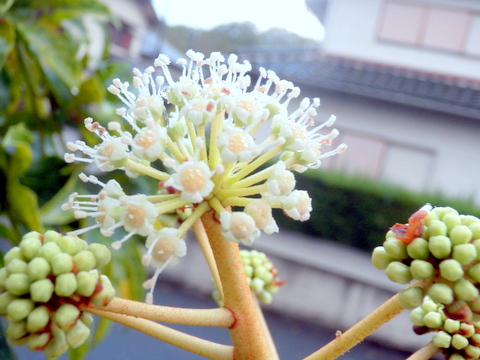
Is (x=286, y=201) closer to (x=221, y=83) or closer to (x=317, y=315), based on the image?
(x=221, y=83)

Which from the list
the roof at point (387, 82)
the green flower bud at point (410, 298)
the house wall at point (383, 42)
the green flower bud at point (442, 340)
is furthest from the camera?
the house wall at point (383, 42)

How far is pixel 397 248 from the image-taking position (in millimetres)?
435

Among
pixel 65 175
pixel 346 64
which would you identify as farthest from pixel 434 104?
pixel 65 175

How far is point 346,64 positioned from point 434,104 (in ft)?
5.62

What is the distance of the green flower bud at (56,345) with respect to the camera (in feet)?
1.37

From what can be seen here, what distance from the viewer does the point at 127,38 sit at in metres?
10.1

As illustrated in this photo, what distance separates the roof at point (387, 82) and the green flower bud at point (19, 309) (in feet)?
17.1

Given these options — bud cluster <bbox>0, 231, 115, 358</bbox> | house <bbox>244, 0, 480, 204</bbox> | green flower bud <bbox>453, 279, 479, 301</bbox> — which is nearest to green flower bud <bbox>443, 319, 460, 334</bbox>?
green flower bud <bbox>453, 279, 479, 301</bbox>

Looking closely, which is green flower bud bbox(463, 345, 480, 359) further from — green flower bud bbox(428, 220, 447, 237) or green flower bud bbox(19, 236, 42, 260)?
green flower bud bbox(19, 236, 42, 260)

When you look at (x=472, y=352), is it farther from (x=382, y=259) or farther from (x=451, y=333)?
(x=382, y=259)

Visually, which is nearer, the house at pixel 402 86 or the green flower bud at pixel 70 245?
the green flower bud at pixel 70 245

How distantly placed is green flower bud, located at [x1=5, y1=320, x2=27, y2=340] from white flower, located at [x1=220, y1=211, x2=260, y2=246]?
0.20 m

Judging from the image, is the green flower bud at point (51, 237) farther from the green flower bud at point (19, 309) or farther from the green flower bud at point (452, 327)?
the green flower bud at point (452, 327)

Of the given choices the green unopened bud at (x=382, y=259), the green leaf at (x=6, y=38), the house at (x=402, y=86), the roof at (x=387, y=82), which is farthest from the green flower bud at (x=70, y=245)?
the roof at (x=387, y=82)
